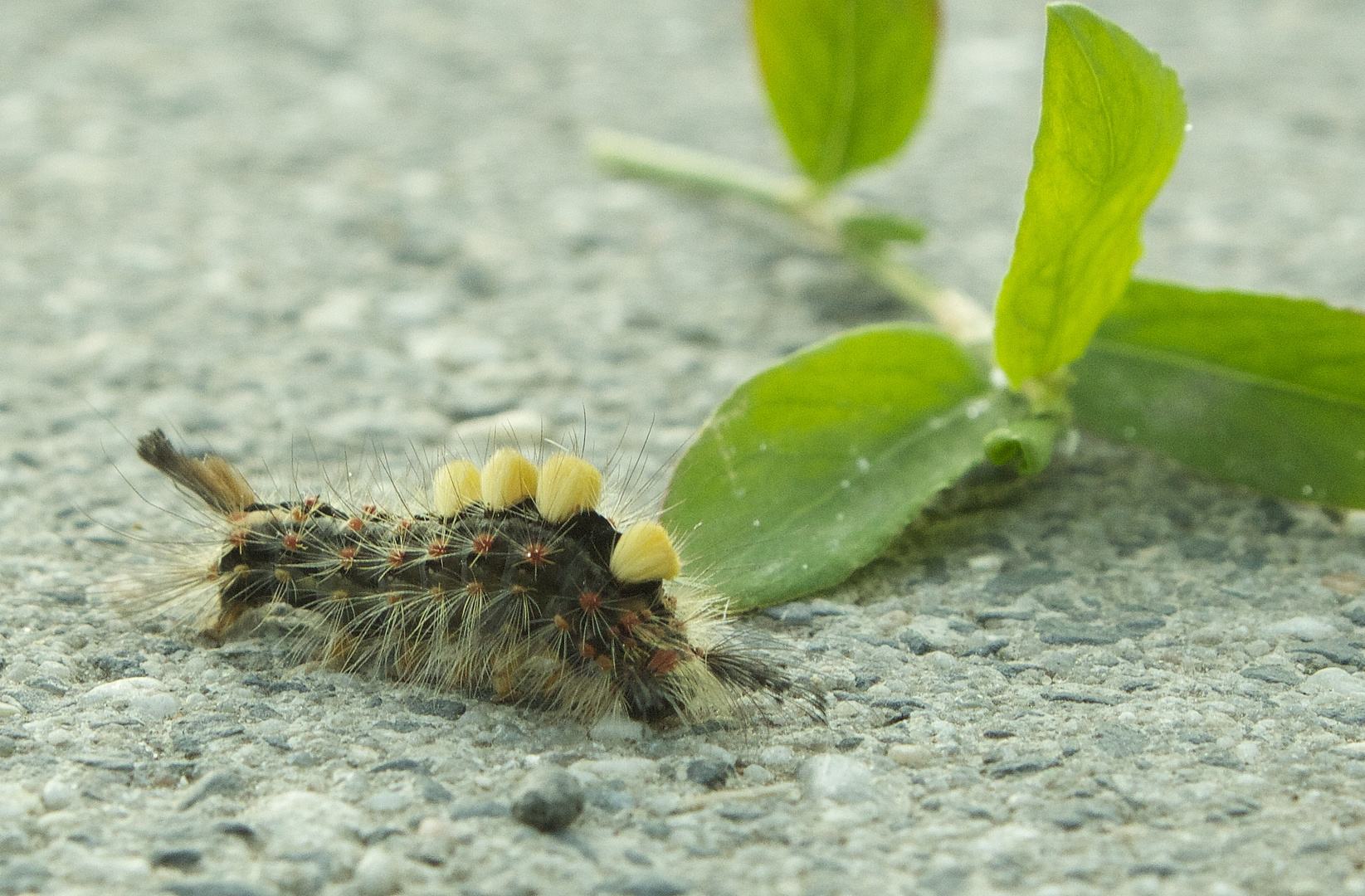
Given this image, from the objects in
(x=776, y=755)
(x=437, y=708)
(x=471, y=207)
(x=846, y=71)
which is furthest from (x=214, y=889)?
(x=471, y=207)

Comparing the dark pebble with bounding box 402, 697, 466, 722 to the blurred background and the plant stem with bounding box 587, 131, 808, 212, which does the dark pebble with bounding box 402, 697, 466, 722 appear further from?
the plant stem with bounding box 587, 131, 808, 212

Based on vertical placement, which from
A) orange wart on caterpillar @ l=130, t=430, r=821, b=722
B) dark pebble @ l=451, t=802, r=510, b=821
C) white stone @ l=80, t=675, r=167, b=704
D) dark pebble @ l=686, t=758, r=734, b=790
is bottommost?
dark pebble @ l=451, t=802, r=510, b=821

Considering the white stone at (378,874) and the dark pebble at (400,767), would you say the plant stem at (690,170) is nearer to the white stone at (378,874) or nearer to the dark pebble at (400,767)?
the dark pebble at (400,767)

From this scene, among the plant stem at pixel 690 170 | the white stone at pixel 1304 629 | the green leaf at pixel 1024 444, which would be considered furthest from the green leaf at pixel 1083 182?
the plant stem at pixel 690 170

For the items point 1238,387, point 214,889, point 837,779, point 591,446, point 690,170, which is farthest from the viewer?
point 690,170

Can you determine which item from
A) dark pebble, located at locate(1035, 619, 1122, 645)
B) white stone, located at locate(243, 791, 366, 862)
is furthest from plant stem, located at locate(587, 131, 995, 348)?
white stone, located at locate(243, 791, 366, 862)

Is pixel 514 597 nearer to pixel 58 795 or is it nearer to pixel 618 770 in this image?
pixel 618 770

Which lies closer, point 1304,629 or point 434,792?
point 434,792
